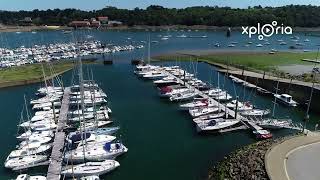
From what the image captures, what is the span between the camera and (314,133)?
51375 millimetres

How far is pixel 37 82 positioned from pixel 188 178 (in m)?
57.5

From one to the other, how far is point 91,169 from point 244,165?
683 inches

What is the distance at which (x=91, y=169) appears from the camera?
45.3 meters

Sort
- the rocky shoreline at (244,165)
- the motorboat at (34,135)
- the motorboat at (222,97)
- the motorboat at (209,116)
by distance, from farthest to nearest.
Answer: the motorboat at (222,97) → the motorboat at (209,116) → the motorboat at (34,135) → the rocky shoreline at (244,165)

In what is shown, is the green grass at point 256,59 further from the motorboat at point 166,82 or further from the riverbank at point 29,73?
the riverbank at point 29,73

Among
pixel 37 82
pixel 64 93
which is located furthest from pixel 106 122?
pixel 37 82

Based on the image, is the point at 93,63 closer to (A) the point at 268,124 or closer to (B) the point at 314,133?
(A) the point at 268,124

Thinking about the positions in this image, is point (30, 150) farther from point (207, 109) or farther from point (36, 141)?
point (207, 109)

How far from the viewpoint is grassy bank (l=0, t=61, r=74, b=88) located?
3541 inches

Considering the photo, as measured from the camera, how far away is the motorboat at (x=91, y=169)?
4462 cm

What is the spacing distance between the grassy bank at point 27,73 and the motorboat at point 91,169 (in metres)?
49.5

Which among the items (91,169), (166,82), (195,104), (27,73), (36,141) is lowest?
(91,169)

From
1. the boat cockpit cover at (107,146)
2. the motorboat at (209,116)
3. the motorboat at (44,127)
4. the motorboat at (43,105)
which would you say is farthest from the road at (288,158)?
the motorboat at (43,105)

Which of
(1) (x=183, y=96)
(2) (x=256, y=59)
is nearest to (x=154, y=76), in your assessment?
(1) (x=183, y=96)
